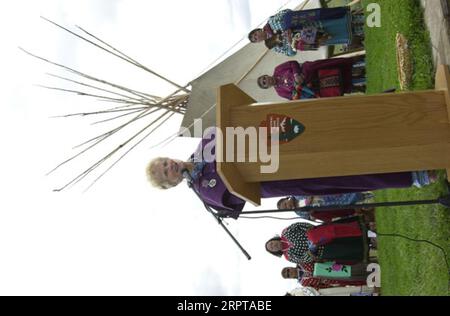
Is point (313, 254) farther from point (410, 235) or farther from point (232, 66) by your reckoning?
point (232, 66)

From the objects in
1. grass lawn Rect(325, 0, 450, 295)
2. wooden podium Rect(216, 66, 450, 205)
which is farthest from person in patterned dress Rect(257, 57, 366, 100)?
wooden podium Rect(216, 66, 450, 205)

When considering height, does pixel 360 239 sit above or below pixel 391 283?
above

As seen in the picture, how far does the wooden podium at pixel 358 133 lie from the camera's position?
244 cm

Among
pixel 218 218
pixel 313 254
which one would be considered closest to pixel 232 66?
pixel 313 254

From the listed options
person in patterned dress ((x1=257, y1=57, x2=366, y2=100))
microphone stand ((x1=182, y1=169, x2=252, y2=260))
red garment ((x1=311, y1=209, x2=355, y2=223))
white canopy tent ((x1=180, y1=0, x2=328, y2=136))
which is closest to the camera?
microphone stand ((x1=182, y1=169, x2=252, y2=260))

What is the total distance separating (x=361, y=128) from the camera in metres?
2.47

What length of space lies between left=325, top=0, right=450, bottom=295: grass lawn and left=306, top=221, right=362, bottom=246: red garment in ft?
1.05

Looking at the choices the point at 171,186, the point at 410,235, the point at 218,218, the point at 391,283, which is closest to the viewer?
the point at 218,218

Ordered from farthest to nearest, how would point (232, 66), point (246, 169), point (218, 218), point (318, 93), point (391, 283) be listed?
point (232, 66) < point (318, 93) < point (391, 283) < point (218, 218) < point (246, 169)

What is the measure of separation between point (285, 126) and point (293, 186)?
0.74m

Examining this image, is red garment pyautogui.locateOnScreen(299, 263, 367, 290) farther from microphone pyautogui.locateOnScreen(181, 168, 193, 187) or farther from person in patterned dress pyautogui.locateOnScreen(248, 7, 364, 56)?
microphone pyautogui.locateOnScreen(181, 168, 193, 187)

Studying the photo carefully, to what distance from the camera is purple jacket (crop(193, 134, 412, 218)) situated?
122 inches

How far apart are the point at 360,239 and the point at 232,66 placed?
3.40m

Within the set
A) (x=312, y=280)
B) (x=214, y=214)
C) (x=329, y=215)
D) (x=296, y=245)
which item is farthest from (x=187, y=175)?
(x=312, y=280)
